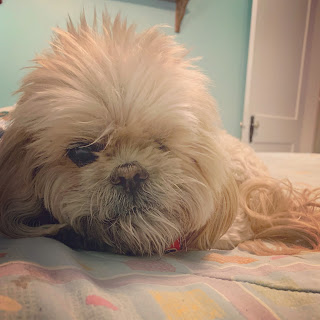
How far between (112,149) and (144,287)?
0.25m

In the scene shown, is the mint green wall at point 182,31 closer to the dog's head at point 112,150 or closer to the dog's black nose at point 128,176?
the dog's head at point 112,150

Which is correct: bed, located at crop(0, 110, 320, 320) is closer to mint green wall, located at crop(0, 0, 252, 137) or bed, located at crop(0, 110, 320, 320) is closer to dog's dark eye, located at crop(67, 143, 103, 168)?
dog's dark eye, located at crop(67, 143, 103, 168)

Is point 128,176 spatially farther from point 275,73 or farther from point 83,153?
point 275,73

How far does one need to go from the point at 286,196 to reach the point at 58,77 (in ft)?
2.14

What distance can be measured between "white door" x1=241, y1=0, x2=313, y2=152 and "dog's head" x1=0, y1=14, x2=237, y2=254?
2.36 metres

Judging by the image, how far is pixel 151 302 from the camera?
32 cm

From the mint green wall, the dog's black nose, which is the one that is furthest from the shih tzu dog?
the mint green wall

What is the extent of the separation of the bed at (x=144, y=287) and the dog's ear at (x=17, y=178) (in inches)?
2.8

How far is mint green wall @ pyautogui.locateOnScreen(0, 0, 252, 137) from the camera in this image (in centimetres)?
215

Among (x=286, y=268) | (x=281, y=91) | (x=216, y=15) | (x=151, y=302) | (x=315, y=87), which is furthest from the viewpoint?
(x=315, y=87)

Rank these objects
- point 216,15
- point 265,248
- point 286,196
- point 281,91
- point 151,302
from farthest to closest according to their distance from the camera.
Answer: point 281,91
point 216,15
point 286,196
point 265,248
point 151,302

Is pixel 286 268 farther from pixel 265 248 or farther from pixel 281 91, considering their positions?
pixel 281 91

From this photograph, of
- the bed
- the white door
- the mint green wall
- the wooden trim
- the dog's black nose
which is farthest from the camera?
the white door

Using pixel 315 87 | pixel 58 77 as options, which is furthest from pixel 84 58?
pixel 315 87
